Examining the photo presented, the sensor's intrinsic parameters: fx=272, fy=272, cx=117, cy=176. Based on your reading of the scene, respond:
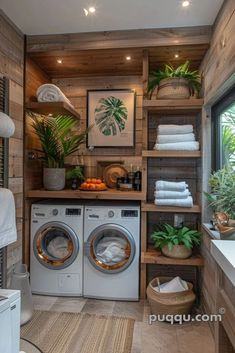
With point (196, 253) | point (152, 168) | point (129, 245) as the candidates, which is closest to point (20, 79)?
point (152, 168)

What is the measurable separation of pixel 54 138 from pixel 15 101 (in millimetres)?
522

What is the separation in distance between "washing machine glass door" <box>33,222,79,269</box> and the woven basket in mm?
1641

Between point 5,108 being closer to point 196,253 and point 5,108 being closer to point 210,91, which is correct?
point 210,91

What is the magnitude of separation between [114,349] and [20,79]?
247 cm

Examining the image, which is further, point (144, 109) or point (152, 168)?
point (152, 168)

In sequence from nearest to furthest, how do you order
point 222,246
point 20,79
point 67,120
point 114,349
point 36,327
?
point 222,246 < point 114,349 < point 36,327 < point 20,79 < point 67,120

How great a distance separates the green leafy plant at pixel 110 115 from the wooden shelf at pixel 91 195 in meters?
0.86

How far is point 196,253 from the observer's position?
2734mm

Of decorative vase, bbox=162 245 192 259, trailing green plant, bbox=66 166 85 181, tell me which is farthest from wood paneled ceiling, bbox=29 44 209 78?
decorative vase, bbox=162 245 192 259

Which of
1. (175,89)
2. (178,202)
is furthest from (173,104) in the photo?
(178,202)

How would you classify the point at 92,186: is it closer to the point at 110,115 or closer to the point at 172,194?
the point at 172,194

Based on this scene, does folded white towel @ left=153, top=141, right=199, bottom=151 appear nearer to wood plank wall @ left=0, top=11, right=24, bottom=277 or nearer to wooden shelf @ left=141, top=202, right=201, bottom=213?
wooden shelf @ left=141, top=202, right=201, bottom=213

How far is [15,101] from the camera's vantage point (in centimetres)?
254

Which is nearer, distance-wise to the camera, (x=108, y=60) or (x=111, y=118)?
(x=108, y=60)
